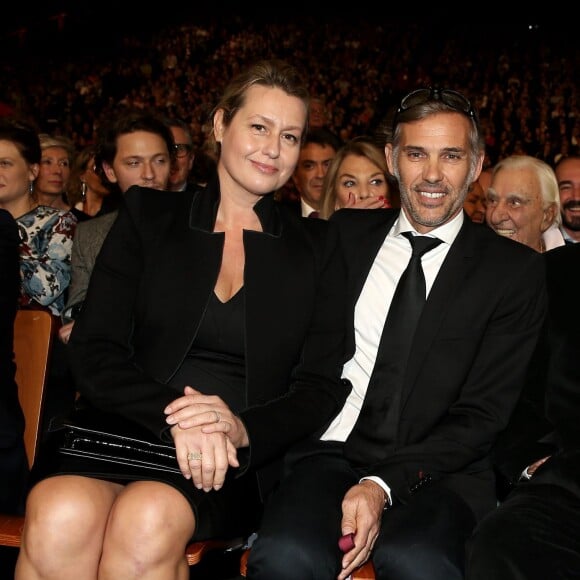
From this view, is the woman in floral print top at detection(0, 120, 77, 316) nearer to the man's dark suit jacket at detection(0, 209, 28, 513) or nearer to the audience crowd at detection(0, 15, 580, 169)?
the man's dark suit jacket at detection(0, 209, 28, 513)

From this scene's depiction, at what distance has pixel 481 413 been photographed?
7.73ft

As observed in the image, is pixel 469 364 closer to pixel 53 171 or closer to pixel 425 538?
pixel 425 538

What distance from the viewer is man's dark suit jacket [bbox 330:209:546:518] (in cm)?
233

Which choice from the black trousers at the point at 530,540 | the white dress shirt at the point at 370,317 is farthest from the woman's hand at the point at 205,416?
the black trousers at the point at 530,540

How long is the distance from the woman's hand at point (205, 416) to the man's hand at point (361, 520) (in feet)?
1.06

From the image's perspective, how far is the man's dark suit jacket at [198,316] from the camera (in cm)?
231

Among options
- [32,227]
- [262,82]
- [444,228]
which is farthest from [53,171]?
[444,228]

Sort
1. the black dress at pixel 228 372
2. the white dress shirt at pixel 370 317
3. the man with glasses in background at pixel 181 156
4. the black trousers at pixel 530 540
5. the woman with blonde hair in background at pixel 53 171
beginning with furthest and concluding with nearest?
the woman with blonde hair in background at pixel 53 171 → the man with glasses in background at pixel 181 156 → the white dress shirt at pixel 370 317 → the black dress at pixel 228 372 → the black trousers at pixel 530 540

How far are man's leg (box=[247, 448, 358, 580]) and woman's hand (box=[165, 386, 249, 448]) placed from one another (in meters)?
0.21

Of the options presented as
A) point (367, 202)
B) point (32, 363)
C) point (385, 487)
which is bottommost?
point (385, 487)

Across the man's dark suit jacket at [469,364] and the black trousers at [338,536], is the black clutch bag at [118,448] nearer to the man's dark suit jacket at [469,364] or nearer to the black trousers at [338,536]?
the black trousers at [338,536]

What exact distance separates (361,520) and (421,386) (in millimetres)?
440

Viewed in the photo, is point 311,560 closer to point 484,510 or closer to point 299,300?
point 484,510

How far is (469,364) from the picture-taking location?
2398mm
